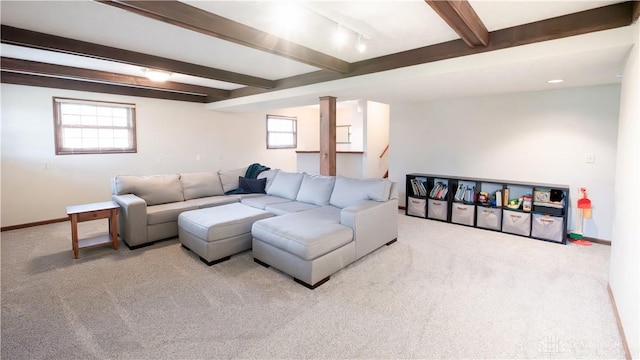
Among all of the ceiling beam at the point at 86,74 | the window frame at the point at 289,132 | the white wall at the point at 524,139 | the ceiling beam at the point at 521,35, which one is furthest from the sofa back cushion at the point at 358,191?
the window frame at the point at 289,132

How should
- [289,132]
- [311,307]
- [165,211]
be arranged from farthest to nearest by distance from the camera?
[289,132]
[165,211]
[311,307]

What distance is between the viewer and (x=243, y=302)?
2.47 meters

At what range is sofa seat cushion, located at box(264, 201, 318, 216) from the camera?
387cm

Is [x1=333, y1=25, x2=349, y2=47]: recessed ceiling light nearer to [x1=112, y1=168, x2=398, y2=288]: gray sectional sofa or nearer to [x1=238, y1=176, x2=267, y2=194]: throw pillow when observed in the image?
[x1=112, y1=168, x2=398, y2=288]: gray sectional sofa

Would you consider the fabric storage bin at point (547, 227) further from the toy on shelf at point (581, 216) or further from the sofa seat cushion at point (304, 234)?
the sofa seat cushion at point (304, 234)

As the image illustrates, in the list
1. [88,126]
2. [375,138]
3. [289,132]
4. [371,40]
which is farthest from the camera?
[289,132]

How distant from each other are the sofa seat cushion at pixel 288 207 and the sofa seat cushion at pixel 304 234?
1.69 feet

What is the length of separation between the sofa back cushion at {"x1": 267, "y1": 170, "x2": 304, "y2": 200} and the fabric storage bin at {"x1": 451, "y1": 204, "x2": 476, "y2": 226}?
243 centimetres

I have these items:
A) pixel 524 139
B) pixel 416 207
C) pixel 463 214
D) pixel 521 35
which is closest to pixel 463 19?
pixel 521 35

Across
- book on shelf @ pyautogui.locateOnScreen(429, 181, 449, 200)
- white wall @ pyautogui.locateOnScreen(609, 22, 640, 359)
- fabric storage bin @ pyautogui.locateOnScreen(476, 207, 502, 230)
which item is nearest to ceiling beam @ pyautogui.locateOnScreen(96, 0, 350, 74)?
white wall @ pyautogui.locateOnScreen(609, 22, 640, 359)

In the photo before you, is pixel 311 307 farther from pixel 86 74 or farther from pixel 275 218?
pixel 86 74

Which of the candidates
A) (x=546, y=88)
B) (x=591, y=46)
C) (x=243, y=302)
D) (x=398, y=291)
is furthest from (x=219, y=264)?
(x=546, y=88)

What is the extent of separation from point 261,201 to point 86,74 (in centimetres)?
300

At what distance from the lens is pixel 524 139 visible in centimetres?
445
